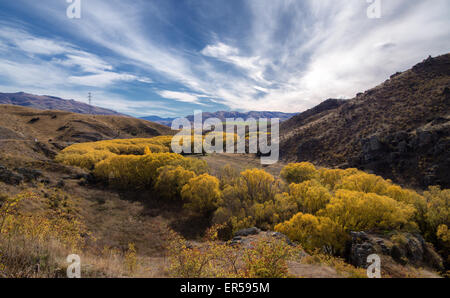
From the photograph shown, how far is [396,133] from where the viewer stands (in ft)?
140

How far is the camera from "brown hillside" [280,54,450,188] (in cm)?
3522

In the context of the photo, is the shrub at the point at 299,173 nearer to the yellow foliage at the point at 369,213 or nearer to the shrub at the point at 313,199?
the shrub at the point at 313,199

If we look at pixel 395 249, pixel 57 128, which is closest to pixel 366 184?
pixel 395 249

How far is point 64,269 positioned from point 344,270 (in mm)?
12252

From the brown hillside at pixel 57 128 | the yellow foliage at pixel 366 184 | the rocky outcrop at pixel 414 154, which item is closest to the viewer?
the yellow foliage at pixel 366 184

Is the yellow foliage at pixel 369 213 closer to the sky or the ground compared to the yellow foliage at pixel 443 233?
closer to the sky

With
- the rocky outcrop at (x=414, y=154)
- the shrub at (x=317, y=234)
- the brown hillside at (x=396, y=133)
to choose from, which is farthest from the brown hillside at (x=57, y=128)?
the rocky outcrop at (x=414, y=154)

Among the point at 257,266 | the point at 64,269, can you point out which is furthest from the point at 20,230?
the point at 257,266

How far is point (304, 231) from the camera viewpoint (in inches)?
604

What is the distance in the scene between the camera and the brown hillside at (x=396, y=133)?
35.2 meters

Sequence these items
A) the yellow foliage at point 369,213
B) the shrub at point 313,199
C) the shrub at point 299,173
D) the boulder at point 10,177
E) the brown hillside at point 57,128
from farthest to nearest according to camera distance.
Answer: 1. the brown hillside at point 57,128
2. the shrub at point 299,173
3. the shrub at point 313,199
4. the boulder at point 10,177
5. the yellow foliage at point 369,213
